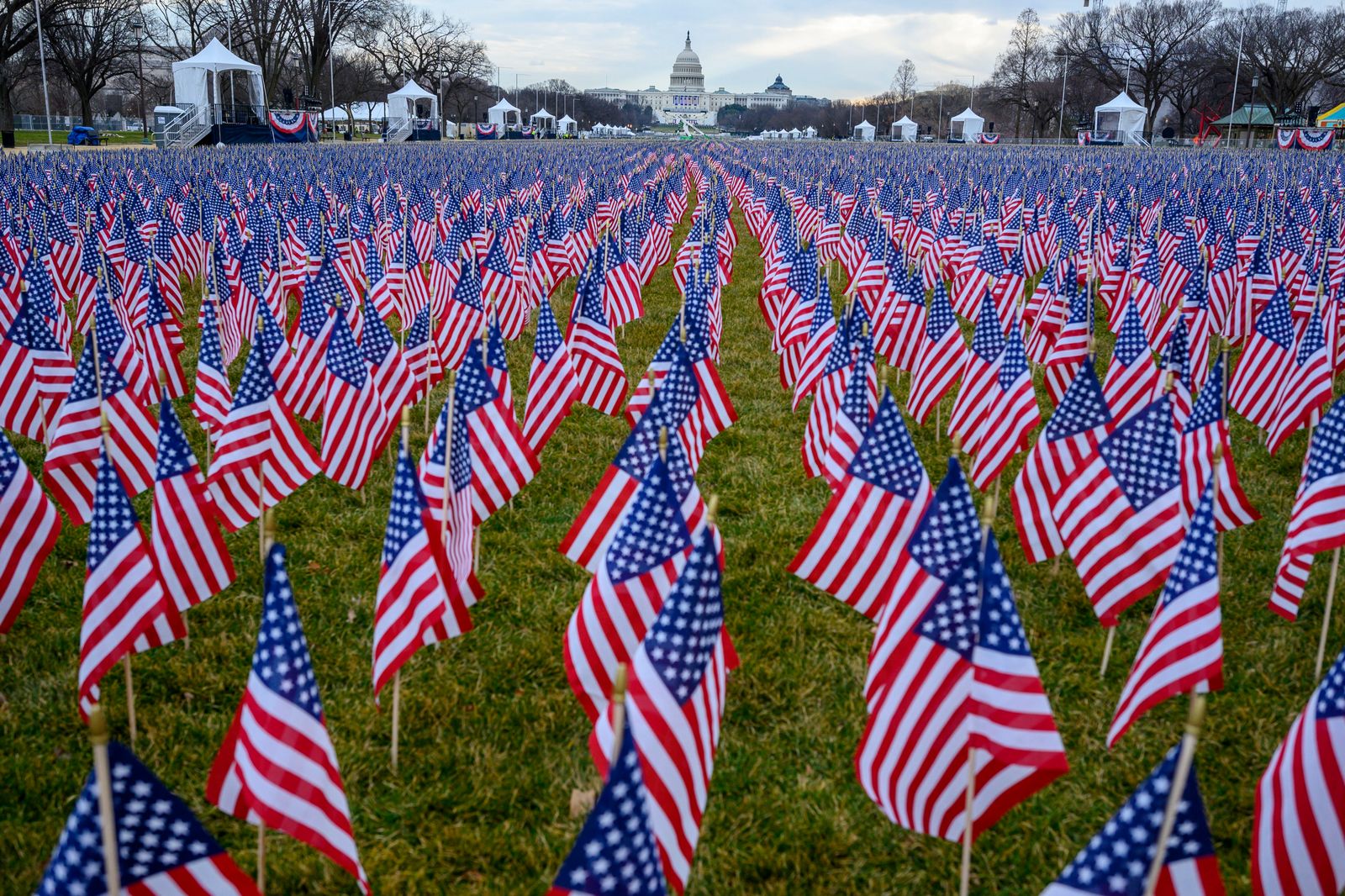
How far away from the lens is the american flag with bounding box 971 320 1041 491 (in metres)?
6.87

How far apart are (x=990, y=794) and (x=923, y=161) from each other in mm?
39667

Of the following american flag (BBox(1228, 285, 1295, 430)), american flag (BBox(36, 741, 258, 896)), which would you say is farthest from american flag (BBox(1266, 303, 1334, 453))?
american flag (BBox(36, 741, 258, 896))

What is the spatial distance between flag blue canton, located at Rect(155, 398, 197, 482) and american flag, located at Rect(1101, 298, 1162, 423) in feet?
20.1

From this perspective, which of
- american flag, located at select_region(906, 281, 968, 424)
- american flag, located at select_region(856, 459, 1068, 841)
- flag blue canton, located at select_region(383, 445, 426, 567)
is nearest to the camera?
american flag, located at select_region(856, 459, 1068, 841)

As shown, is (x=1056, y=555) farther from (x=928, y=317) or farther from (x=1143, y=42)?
(x=1143, y=42)

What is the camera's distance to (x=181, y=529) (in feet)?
16.1

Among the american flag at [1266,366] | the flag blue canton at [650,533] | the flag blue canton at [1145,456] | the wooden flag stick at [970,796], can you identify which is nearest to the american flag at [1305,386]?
the american flag at [1266,366]

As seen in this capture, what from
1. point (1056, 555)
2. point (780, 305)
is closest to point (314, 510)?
point (1056, 555)

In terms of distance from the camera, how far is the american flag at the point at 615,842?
228 cm

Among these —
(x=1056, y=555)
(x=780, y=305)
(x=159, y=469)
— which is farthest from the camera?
(x=780, y=305)

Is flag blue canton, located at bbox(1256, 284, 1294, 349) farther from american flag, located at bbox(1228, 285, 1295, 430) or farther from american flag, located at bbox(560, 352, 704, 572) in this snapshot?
american flag, located at bbox(560, 352, 704, 572)

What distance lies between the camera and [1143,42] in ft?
300

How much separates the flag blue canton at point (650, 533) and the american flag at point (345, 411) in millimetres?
3547

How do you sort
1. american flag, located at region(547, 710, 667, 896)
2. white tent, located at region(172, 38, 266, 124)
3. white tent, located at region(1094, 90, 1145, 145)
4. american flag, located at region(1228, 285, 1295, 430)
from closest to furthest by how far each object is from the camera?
american flag, located at region(547, 710, 667, 896)
american flag, located at region(1228, 285, 1295, 430)
white tent, located at region(172, 38, 266, 124)
white tent, located at region(1094, 90, 1145, 145)
